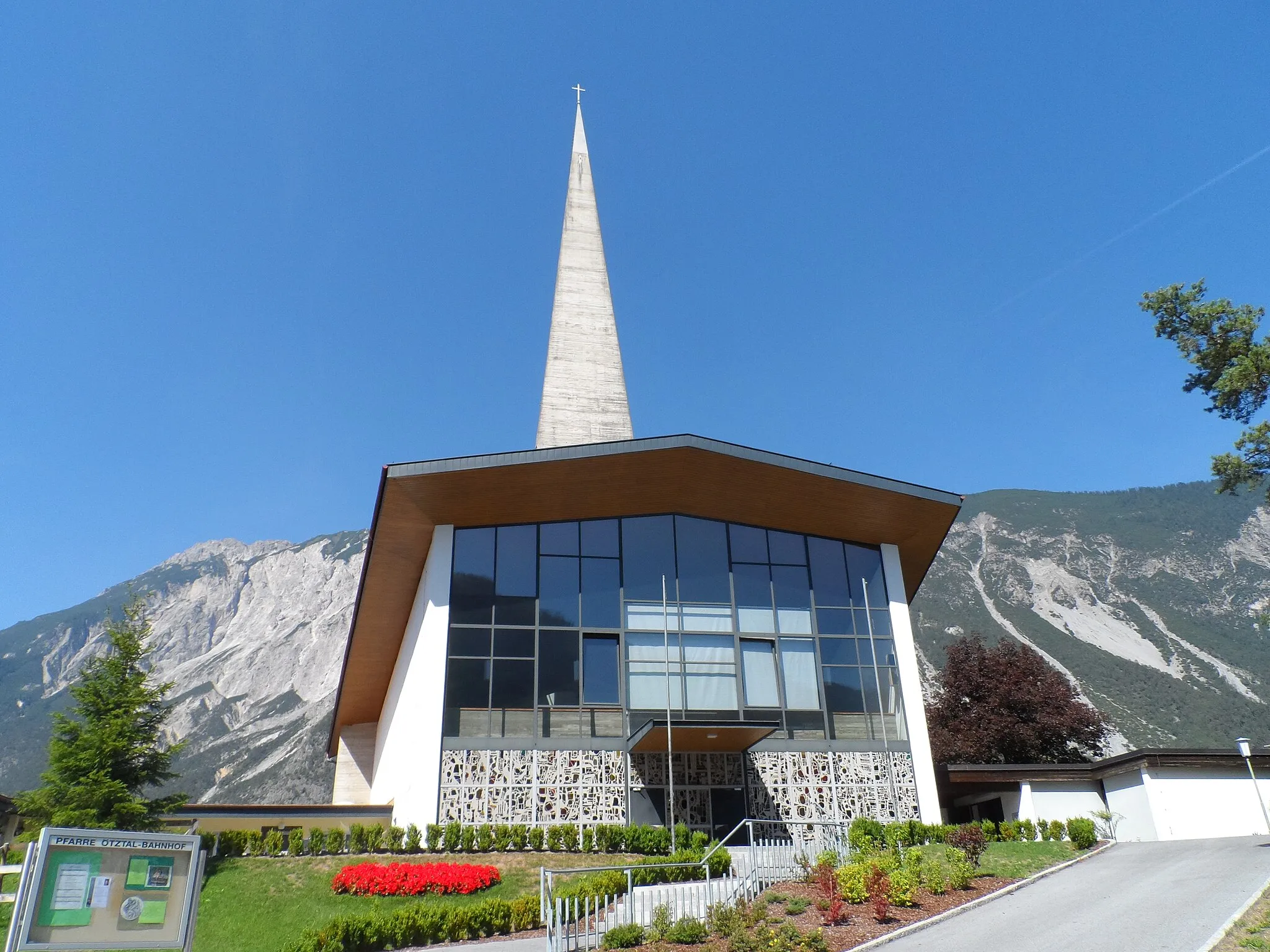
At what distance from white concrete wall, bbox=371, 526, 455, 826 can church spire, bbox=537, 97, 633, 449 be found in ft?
18.3

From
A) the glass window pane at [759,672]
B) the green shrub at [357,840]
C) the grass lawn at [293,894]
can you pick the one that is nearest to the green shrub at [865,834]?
the glass window pane at [759,672]

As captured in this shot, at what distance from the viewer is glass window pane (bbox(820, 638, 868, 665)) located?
69.2ft

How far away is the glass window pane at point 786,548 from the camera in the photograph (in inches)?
872

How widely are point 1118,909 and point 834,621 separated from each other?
1091 cm

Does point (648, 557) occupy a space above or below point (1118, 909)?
above

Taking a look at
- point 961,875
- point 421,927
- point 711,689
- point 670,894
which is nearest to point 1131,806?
point 711,689

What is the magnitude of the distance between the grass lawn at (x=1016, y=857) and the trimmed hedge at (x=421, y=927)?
21.1 ft

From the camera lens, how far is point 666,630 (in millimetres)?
20453

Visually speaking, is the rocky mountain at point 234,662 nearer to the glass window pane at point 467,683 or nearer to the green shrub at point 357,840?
the glass window pane at point 467,683

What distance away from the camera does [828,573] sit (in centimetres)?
2227

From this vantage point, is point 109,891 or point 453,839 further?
point 453,839

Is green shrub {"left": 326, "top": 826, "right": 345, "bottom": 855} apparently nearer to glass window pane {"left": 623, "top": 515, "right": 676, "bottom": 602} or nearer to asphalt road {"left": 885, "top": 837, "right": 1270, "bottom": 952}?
glass window pane {"left": 623, "top": 515, "right": 676, "bottom": 602}

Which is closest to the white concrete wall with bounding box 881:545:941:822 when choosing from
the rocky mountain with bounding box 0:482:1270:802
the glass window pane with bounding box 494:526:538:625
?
the glass window pane with bounding box 494:526:538:625

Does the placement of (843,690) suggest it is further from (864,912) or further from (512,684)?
(864,912)
